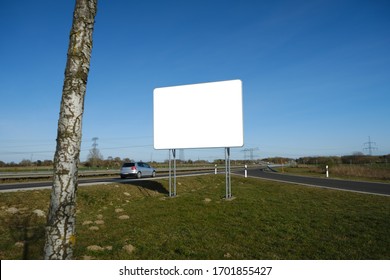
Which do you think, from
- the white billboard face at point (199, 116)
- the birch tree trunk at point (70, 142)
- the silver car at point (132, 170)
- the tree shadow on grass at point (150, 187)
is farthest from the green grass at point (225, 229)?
the silver car at point (132, 170)

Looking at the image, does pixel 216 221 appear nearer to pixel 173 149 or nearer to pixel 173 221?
pixel 173 221

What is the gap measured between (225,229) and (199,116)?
610 cm

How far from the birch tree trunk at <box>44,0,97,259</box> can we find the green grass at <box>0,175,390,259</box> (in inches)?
83.9

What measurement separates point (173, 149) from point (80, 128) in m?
9.13

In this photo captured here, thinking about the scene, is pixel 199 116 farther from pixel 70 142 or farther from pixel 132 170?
pixel 132 170

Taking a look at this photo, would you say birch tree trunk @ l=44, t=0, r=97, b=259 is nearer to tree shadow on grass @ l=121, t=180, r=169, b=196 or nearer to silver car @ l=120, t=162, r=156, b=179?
tree shadow on grass @ l=121, t=180, r=169, b=196

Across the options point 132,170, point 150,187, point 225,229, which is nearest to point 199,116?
point 150,187

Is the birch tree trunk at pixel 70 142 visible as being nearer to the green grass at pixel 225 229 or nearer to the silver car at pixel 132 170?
the green grass at pixel 225 229

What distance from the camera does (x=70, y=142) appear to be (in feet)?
7.94

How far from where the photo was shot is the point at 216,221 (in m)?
6.75

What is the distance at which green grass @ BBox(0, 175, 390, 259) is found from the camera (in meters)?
4.39

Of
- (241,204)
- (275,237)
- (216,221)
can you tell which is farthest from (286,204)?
(275,237)

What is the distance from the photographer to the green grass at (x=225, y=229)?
14.4ft
